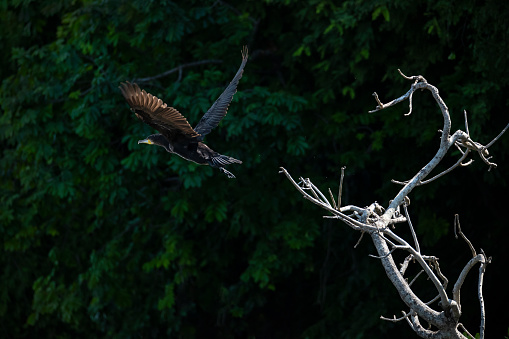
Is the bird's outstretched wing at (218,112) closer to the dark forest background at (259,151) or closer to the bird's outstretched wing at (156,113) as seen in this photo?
the bird's outstretched wing at (156,113)

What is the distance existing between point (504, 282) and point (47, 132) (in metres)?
4.62

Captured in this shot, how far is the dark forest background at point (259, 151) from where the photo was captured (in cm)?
741

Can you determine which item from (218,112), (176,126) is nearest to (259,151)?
(218,112)

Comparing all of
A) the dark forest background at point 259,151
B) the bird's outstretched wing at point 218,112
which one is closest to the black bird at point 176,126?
the bird's outstretched wing at point 218,112

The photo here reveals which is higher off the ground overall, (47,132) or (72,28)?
(72,28)

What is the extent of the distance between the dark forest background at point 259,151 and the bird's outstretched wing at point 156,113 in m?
2.44

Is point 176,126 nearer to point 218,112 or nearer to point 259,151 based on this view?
point 218,112

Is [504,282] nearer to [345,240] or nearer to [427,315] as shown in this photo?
[345,240]

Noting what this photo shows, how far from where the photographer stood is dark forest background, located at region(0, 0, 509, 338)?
292 inches

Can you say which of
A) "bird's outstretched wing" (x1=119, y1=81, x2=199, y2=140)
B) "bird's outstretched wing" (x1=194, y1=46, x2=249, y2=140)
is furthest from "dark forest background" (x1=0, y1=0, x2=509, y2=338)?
"bird's outstretched wing" (x1=119, y1=81, x2=199, y2=140)

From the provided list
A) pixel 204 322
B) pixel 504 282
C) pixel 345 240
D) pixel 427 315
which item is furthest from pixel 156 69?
pixel 427 315

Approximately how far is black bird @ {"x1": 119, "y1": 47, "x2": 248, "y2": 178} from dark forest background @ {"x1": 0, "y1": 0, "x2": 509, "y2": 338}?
175 cm

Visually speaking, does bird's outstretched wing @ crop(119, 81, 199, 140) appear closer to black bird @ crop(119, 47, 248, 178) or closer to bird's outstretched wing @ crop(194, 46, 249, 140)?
black bird @ crop(119, 47, 248, 178)

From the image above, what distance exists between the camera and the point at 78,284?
939 cm
